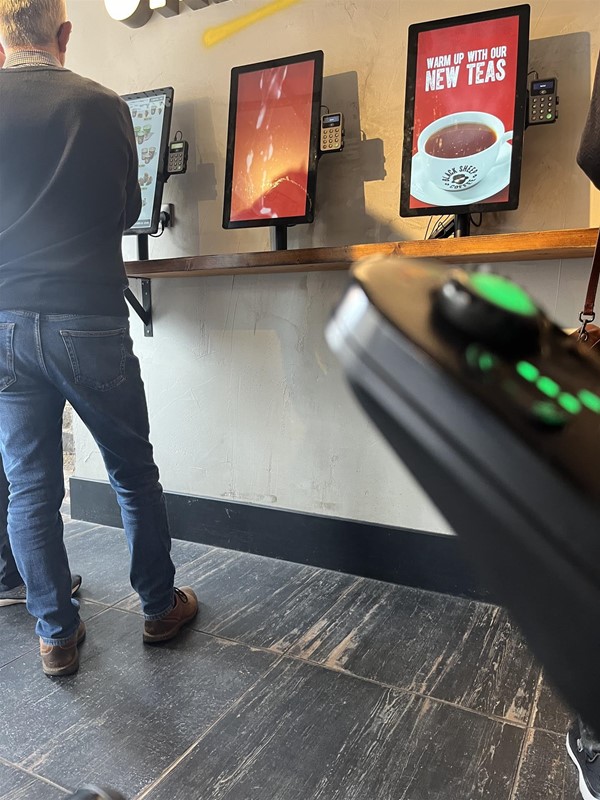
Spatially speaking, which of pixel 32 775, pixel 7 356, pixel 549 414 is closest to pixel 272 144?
pixel 7 356

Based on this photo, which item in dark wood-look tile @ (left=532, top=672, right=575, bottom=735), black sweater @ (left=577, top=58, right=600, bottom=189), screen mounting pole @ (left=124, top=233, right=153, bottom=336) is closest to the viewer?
black sweater @ (left=577, top=58, right=600, bottom=189)

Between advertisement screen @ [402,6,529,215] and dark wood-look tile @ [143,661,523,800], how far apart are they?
1213 millimetres

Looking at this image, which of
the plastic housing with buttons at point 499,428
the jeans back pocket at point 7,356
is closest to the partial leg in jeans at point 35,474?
the jeans back pocket at point 7,356

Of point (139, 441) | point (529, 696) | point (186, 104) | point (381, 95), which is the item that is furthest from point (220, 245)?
point (529, 696)

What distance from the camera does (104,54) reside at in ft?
7.36

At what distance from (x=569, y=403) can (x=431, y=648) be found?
1.45 m

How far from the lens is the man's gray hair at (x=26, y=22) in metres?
1.31

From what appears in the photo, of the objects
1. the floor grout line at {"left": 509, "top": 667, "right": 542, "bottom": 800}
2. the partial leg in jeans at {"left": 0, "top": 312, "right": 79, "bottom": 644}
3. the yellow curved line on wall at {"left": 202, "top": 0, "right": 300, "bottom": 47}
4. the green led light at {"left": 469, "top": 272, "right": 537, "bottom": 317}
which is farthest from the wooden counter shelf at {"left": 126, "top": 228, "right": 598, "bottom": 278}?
the green led light at {"left": 469, "top": 272, "right": 537, "bottom": 317}

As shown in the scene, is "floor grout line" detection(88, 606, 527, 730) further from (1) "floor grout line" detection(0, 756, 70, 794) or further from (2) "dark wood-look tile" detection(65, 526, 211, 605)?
(1) "floor grout line" detection(0, 756, 70, 794)

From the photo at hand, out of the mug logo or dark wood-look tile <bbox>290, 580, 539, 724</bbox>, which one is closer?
dark wood-look tile <bbox>290, 580, 539, 724</bbox>

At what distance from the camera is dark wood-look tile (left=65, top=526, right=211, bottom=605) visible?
1.82 meters

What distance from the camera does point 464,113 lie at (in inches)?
60.8

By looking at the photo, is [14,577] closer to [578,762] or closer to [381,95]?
[578,762]

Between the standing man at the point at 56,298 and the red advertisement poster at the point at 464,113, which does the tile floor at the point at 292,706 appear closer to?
the standing man at the point at 56,298
